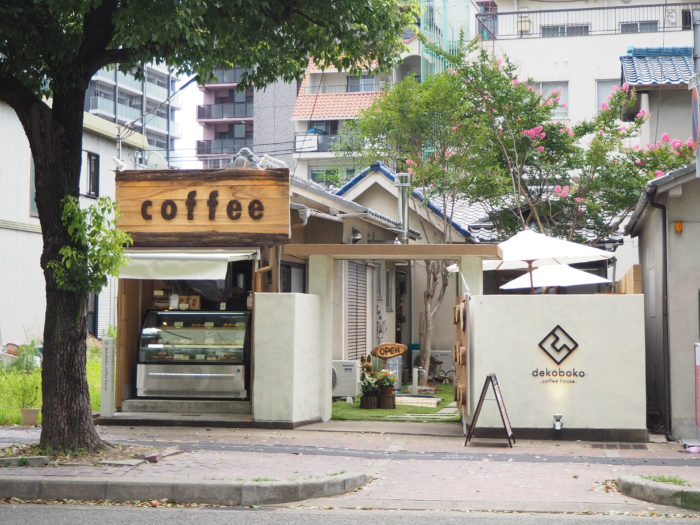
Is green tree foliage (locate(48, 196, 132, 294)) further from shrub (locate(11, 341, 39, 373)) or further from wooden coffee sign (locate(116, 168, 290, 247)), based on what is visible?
shrub (locate(11, 341, 39, 373))

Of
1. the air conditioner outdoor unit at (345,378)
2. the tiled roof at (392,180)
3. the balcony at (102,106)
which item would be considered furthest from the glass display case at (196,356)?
the balcony at (102,106)

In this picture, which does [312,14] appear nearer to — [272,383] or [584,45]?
[272,383]

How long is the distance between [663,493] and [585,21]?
95.4ft

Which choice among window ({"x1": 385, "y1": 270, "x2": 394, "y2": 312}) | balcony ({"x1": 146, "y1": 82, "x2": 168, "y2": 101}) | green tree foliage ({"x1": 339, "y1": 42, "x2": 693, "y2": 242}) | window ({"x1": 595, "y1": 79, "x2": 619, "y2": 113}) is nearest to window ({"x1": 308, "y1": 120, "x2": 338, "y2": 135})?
window ({"x1": 595, "y1": 79, "x2": 619, "y2": 113})

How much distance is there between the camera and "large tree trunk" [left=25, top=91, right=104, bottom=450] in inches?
423

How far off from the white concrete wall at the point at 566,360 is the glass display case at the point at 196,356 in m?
4.06

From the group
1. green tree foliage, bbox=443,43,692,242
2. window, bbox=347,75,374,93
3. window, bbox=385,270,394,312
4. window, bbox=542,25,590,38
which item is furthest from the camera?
window, bbox=347,75,374,93

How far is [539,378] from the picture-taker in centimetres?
Answer: 1350

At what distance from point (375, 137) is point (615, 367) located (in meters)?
11.6

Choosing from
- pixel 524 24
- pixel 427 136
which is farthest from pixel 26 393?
pixel 524 24

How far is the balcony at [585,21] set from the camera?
3422 cm

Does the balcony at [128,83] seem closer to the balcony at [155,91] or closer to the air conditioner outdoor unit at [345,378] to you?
the balcony at [155,91]

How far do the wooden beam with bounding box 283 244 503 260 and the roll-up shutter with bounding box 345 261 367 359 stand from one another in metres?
4.20

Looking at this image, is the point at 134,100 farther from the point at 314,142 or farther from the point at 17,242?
the point at 17,242
